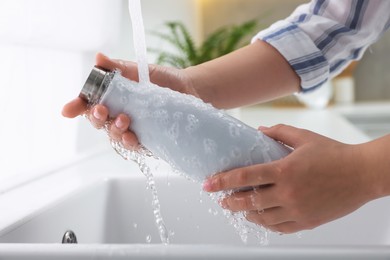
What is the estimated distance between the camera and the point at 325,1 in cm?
104

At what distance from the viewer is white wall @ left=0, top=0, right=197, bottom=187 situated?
113 cm

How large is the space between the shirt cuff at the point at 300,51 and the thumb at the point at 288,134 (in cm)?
32

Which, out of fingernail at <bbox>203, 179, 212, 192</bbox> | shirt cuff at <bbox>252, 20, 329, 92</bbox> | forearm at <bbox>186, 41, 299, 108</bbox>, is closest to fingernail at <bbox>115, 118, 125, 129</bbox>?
fingernail at <bbox>203, 179, 212, 192</bbox>

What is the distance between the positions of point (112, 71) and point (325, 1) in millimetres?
490

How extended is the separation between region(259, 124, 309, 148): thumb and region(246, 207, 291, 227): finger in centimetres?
7

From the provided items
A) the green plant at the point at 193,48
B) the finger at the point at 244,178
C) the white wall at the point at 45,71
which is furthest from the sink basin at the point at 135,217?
the green plant at the point at 193,48

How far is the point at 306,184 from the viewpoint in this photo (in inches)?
23.9

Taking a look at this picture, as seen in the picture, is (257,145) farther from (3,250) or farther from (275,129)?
(3,250)

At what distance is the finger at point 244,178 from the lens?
0.60m

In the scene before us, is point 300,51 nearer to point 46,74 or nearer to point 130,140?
point 130,140

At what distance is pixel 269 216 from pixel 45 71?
0.83m

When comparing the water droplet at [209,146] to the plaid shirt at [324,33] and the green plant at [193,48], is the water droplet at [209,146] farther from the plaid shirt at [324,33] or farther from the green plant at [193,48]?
the green plant at [193,48]

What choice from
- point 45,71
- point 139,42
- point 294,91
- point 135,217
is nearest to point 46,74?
point 45,71

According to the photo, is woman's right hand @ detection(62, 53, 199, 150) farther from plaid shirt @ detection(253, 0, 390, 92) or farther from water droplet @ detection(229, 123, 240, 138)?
plaid shirt @ detection(253, 0, 390, 92)
